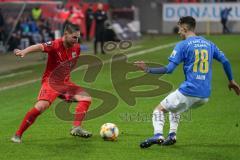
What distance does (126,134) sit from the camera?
11.5 m

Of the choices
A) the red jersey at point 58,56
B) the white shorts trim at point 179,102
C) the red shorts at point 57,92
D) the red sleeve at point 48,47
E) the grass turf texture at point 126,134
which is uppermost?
the red sleeve at point 48,47

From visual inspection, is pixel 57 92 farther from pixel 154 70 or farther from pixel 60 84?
pixel 154 70

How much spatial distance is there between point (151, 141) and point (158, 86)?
9.70m

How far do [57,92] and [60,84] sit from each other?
0.21 metres

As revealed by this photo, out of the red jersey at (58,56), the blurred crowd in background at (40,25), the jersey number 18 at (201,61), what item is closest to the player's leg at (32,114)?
the red jersey at (58,56)

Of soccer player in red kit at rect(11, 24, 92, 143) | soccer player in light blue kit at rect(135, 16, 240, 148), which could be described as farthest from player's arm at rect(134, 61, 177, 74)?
soccer player in red kit at rect(11, 24, 92, 143)

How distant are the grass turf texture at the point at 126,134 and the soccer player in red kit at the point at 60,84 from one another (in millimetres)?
303

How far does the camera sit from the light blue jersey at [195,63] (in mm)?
9617

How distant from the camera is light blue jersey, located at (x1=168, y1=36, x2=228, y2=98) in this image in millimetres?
9617

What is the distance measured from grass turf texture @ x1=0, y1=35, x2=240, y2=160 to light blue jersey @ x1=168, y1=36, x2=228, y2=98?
96cm

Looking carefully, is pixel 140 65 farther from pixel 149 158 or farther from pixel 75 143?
pixel 75 143

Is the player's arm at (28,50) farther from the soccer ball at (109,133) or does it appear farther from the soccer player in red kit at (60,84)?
the soccer ball at (109,133)

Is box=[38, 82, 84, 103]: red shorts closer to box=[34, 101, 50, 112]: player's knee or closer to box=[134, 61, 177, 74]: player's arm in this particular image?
box=[34, 101, 50, 112]: player's knee

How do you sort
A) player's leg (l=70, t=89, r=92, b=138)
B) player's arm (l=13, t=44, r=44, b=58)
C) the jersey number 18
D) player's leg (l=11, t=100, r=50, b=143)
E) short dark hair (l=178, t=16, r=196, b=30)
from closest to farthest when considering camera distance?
the jersey number 18 → short dark hair (l=178, t=16, r=196, b=30) → player's arm (l=13, t=44, r=44, b=58) → player's leg (l=11, t=100, r=50, b=143) → player's leg (l=70, t=89, r=92, b=138)
